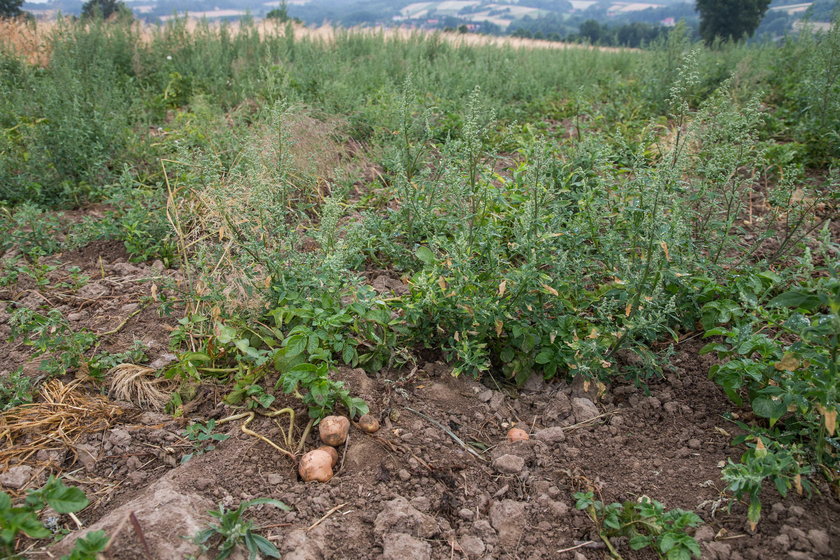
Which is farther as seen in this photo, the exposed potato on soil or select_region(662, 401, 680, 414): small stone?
select_region(662, 401, 680, 414): small stone

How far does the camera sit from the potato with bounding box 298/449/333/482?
6.99ft

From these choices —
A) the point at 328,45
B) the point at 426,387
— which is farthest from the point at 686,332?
the point at 328,45

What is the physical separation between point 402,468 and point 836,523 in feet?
4.82

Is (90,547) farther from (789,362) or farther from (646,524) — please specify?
(789,362)

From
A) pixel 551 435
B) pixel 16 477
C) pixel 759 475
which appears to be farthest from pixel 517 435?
pixel 16 477

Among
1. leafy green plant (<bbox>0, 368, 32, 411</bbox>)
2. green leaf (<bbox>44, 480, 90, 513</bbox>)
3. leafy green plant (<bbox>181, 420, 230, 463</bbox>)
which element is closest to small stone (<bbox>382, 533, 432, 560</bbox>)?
leafy green plant (<bbox>181, 420, 230, 463</bbox>)

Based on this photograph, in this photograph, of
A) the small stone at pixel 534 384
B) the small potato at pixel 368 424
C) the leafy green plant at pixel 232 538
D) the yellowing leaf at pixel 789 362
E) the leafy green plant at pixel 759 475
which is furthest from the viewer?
the small stone at pixel 534 384

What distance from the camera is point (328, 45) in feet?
32.3

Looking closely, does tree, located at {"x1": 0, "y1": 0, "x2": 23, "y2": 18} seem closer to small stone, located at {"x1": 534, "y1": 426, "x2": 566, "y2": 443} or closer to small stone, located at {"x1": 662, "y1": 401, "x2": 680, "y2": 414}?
small stone, located at {"x1": 534, "y1": 426, "x2": 566, "y2": 443}

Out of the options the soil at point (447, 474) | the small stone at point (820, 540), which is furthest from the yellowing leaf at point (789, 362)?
the small stone at point (820, 540)

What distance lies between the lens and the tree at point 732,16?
89.0ft

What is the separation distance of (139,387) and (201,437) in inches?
19.1

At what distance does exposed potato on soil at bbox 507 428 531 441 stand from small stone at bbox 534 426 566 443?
0.15ft

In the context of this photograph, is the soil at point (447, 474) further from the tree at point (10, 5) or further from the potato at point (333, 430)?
the tree at point (10, 5)
